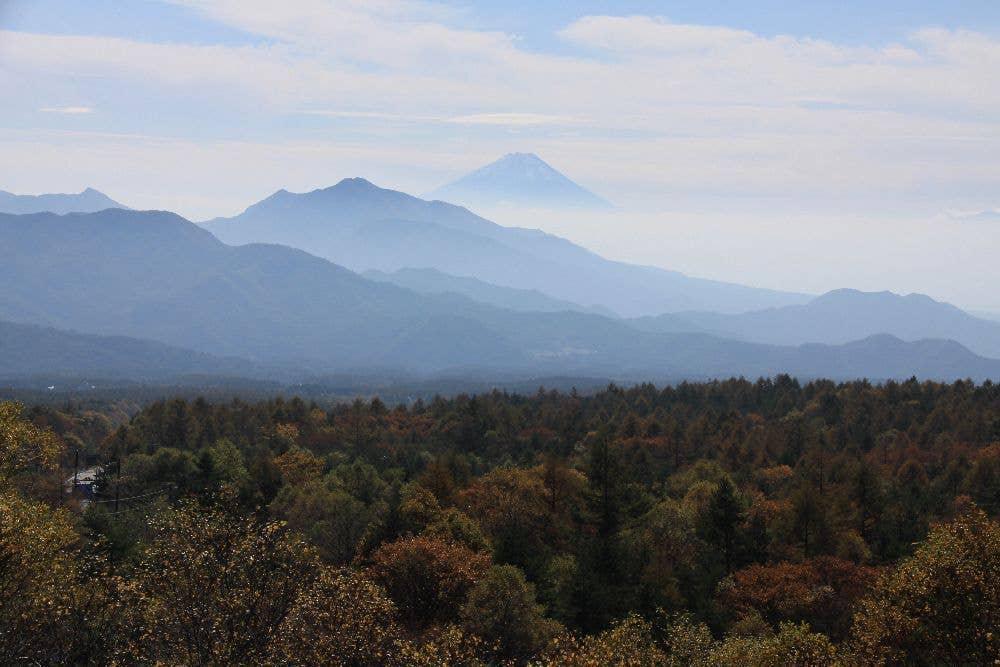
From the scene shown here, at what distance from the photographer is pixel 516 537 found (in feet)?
166

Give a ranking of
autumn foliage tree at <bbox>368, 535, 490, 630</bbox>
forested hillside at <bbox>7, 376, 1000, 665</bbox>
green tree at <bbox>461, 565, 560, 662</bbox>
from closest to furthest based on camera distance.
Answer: forested hillside at <bbox>7, 376, 1000, 665</bbox> → green tree at <bbox>461, 565, 560, 662</bbox> → autumn foliage tree at <bbox>368, 535, 490, 630</bbox>

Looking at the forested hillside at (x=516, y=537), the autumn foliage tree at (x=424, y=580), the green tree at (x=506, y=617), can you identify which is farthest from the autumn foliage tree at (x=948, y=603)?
the autumn foliage tree at (x=424, y=580)

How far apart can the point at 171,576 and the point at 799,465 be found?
74408mm

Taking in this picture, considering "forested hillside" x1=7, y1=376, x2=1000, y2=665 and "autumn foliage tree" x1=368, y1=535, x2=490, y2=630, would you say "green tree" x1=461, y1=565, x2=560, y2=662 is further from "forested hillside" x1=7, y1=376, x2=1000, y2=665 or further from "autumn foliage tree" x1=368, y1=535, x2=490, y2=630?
"autumn foliage tree" x1=368, y1=535, x2=490, y2=630

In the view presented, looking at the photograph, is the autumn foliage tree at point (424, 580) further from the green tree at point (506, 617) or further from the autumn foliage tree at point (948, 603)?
the autumn foliage tree at point (948, 603)

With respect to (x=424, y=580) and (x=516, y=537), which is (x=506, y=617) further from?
(x=516, y=537)

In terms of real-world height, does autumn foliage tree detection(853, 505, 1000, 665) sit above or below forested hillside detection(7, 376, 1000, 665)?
above

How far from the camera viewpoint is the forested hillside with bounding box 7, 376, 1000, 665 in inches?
930

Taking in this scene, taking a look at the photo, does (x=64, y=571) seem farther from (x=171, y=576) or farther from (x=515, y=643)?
(x=515, y=643)

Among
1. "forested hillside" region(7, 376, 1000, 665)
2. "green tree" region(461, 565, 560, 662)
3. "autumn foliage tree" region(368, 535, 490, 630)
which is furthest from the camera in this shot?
"autumn foliage tree" region(368, 535, 490, 630)

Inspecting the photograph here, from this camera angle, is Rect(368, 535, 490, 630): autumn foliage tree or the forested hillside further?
Rect(368, 535, 490, 630): autumn foliage tree

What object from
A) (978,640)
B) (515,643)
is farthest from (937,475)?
(978,640)

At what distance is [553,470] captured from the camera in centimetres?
6988

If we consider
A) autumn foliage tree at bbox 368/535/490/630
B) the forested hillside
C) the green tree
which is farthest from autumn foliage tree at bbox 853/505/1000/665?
autumn foliage tree at bbox 368/535/490/630
